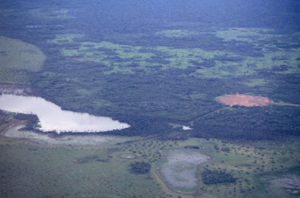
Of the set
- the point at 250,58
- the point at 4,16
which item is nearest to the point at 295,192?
the point at 250,58

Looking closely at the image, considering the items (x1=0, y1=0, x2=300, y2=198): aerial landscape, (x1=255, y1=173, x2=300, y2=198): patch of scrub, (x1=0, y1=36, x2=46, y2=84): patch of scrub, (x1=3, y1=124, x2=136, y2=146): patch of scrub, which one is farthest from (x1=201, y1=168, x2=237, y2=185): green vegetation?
(x1=0, y1=36, x2=46, y2=84): patch of scrub

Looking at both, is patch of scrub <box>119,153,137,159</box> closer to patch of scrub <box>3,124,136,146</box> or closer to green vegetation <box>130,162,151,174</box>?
green vegetation <box>130,162,151,174</box>

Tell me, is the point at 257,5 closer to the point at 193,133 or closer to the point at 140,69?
the point at 140,69

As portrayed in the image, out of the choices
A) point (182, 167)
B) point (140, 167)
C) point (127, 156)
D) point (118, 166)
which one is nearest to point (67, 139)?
point (127, 156)

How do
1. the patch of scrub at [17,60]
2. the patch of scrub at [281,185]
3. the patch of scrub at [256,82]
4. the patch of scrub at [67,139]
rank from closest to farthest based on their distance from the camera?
1. the patch of scrub at [281,185]
2. the patch of scrub at [67,139]
3. the patch of scrub at [17,60]
4. the patch of scrub at [256,82]

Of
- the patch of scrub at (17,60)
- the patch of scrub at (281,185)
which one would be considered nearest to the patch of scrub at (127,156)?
the patch of scrub at (281,185)

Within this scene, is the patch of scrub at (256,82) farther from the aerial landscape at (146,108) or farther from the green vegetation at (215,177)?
the green vegetation at (215,177)

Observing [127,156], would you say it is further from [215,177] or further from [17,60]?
[17,60]
